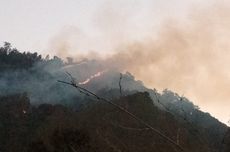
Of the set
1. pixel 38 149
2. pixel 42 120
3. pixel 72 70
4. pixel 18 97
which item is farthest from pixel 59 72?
pixel 38 149

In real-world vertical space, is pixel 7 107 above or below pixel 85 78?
below

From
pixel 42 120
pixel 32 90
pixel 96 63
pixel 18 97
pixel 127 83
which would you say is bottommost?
pixel 42 120

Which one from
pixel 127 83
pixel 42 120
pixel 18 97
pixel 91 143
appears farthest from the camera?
pixel 127 83

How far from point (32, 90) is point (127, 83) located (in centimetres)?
2542

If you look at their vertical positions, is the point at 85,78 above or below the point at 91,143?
above

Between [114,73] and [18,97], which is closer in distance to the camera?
[18,97]

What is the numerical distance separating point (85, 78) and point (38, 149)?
277 feet

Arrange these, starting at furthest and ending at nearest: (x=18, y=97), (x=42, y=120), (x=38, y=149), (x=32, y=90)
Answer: (x=32, y=90) < (x=18, y=97) < (x=42, y=120) < (x=38, y=149)

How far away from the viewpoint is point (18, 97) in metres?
78.1

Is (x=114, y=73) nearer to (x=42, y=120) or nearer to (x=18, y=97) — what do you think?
(x=18, y=97)

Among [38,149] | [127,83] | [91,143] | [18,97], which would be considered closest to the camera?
[91,143]

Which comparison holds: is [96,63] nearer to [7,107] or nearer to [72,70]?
[72,70]

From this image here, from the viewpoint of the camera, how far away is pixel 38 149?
147 ft

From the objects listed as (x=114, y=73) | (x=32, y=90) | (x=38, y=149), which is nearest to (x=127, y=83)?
(x=114, y=73)
